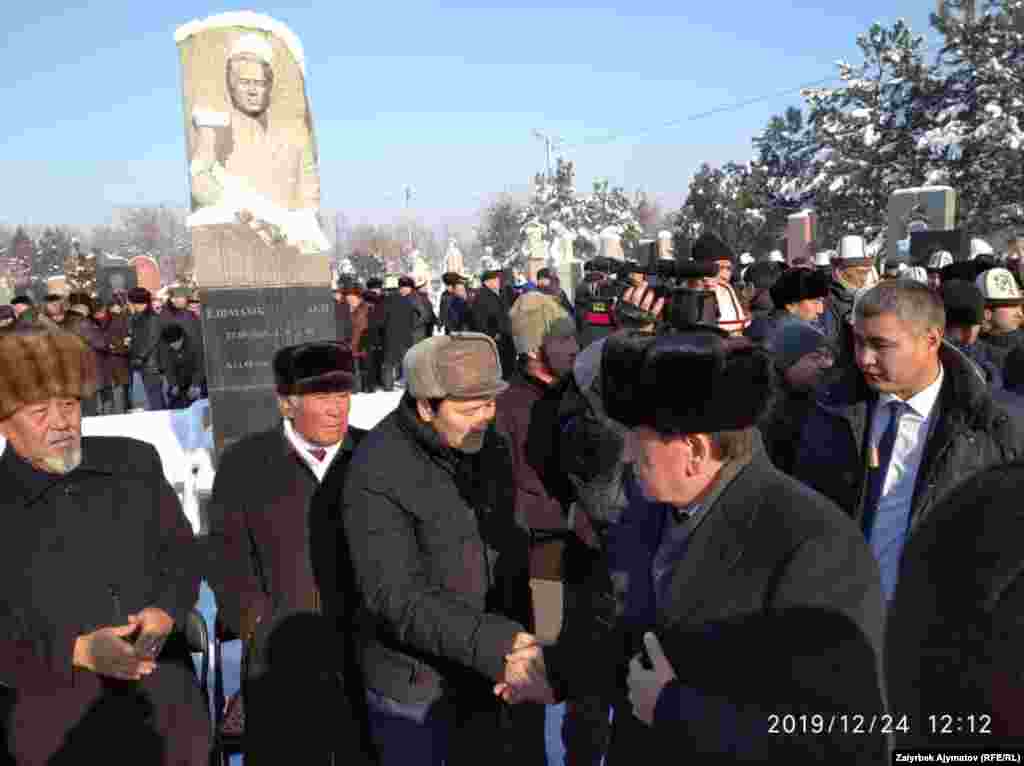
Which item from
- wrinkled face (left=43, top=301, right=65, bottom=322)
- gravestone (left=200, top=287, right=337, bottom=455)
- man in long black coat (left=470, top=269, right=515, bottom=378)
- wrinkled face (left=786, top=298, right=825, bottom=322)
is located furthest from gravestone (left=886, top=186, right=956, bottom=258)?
wrinkled face (left=43, top=301, right=65, bottom=322)

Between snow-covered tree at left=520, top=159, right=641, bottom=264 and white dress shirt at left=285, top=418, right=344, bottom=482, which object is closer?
white dress shirt at left=285, top=418, right=344, bottom=482

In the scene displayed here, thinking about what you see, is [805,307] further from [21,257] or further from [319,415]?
[21,257]

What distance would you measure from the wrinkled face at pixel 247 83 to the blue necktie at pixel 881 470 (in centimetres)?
685

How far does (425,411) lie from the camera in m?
2.55

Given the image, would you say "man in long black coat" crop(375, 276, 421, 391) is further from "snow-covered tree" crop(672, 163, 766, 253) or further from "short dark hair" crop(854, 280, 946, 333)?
"snow-covered tree" crop(672, 163, 766, 253)

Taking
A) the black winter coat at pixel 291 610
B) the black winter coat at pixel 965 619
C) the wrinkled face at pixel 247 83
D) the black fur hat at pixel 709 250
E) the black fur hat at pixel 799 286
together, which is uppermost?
the wrinkled face at pixel 247 83

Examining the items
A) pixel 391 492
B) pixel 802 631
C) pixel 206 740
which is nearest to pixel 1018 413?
pixel 802 631

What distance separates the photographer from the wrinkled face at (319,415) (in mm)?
2953

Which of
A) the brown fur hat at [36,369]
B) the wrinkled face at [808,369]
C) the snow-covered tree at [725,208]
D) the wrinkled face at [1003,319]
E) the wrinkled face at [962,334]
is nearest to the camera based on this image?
the brown fur hat at [36,369]

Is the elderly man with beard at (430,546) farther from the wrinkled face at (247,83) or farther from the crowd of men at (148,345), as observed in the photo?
the crowd of men at (148,345)

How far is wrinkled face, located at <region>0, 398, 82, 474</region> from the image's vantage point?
2449 mm

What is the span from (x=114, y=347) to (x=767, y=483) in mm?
13247

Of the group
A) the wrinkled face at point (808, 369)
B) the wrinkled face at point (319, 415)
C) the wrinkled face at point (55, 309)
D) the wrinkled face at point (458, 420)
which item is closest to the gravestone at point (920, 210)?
the wrinkled face at point (808, 369)

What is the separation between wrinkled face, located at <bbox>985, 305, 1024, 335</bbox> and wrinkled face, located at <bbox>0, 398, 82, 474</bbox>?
5.13m
